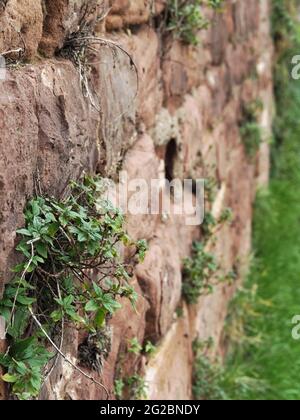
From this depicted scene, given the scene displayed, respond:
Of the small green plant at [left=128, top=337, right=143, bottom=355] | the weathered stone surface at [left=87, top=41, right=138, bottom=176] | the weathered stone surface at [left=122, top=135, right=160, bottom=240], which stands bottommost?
the small green plant at [left=128, top=337, right=143, bottom=355]

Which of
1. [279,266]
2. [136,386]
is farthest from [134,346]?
[279,266]

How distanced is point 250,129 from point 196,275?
228cm

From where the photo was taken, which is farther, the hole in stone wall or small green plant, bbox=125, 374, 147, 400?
the hole in stone wall

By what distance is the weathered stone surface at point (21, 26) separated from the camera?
1.51m

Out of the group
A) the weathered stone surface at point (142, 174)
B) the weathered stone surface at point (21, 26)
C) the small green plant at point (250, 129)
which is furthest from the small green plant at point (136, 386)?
the small green plant at point (250, 129)

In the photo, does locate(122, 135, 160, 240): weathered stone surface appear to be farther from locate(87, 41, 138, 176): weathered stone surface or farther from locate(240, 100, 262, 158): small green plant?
locate(240, 100, 262, 158): small green plant

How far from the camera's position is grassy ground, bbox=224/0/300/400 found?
145 inches

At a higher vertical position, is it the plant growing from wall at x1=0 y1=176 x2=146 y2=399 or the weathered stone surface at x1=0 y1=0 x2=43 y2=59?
the weathered stone surface at x1=0 y1=0 x2=43 y2=59

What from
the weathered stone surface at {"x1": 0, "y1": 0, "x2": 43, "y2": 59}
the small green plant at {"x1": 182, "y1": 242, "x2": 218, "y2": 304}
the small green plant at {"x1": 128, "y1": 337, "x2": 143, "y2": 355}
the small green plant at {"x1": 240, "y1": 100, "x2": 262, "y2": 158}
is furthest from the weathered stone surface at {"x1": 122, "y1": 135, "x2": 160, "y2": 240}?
the small green plant at {"x1": 240, "y1": 100, "x2": 262, "y2": 158}

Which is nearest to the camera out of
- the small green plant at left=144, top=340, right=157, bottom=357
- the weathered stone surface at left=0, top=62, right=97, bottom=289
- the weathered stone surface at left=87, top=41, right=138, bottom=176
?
the weathered stone surface at left=0, top=62, right=97, bottom=289

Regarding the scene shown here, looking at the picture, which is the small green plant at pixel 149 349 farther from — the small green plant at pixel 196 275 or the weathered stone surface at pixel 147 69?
the weathered stone surface at pixel 147 69

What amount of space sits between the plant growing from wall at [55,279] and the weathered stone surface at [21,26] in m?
0.31

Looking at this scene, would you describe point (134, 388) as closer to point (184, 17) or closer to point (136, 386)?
point (136, 386)

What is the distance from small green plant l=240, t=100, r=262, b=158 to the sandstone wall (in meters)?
0.52
